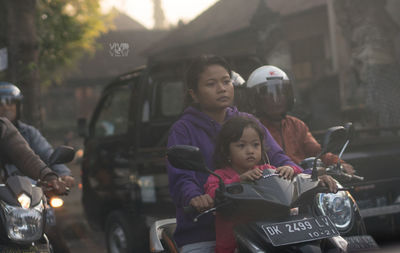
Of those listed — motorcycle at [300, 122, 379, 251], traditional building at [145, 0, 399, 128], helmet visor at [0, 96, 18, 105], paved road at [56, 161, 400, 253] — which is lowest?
paved road at [56, 161, 400, 253]

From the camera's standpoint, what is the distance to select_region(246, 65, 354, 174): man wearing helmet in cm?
342

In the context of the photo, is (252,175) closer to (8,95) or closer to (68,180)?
(68,180)

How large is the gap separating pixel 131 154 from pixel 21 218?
3119 millimetres

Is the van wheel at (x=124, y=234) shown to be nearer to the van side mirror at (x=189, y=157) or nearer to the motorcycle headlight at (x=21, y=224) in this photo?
the motorcycle headlight at (x=21, y=224)

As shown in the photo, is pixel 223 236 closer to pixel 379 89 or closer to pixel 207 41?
pixel 379 89

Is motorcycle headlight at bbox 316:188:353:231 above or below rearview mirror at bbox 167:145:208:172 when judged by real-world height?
below

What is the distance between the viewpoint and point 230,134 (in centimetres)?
240

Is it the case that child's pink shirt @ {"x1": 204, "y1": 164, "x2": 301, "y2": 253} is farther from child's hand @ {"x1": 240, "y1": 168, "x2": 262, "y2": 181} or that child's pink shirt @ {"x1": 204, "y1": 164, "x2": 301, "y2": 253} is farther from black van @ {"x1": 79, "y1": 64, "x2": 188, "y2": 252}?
black van @ {"x1": 79, "y1": 64, "x2": 188, "y2": 252}

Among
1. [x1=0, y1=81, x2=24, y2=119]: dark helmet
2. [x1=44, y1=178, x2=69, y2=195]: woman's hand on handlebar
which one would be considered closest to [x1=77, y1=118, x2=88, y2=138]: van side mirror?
[x1=0, y1=81, x2=24, y2=119]: dark helmet

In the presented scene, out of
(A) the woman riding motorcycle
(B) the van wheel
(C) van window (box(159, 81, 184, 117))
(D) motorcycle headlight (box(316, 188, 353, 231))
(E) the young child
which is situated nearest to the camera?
(E) the young child

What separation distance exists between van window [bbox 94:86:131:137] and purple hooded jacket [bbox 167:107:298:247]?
3.33 meters

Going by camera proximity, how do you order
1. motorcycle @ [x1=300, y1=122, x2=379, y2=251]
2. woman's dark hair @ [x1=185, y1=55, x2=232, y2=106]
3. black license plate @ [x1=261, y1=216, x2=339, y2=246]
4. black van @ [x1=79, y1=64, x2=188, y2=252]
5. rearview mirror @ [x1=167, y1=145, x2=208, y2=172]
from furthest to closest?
black van @ [x1=79, y1=64, x2=188, y2=252] → motorcycle @ [x1=300, y1=122, x2=379, y2=251] → woman's dark hair @ [x1=185, y1=55, x2=232, y2=106] → rearview mirror @ [x1=167, y1=145, x2=208, y2=172] → black license plate @ [x1=261, y1=216, x2=339, y2=246]

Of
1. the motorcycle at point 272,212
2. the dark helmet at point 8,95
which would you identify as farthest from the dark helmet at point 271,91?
the dark helmet at point 8,95

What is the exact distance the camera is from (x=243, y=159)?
238 centimetres
